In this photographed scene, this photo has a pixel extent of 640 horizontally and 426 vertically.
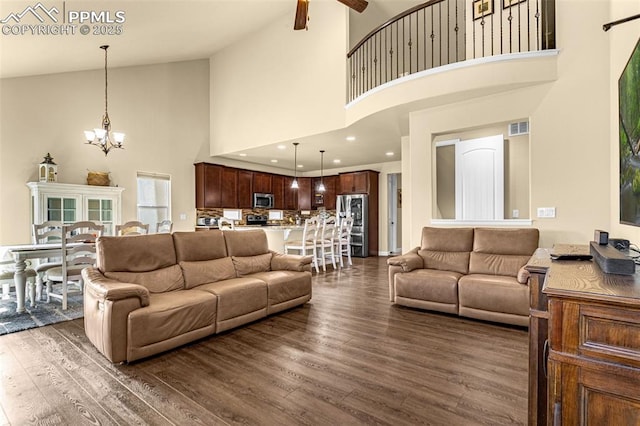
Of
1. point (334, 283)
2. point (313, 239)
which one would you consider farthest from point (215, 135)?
point (334, 283)

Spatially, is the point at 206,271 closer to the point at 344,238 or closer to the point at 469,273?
the point at 469,273

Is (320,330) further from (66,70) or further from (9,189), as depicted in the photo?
(66,70)

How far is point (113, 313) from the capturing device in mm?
2410

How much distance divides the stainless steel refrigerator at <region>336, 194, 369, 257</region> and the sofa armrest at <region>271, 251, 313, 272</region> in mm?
4620

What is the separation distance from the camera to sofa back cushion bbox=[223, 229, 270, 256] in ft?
13.1

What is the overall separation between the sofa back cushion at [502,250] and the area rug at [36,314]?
4.79 m

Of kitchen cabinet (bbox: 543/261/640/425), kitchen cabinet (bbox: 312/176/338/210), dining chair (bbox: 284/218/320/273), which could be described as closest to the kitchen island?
dining chair (bbox: 284/218/320/273)

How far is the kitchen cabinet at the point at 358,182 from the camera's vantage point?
8672 millimetres

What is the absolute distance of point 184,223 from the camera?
723cm

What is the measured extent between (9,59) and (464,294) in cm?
651

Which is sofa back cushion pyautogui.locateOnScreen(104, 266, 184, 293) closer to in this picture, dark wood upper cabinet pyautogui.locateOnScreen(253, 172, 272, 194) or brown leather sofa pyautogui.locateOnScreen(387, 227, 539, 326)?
brown leather sofa pyautogui.locateOnScreen(387, 227, 539, 326)

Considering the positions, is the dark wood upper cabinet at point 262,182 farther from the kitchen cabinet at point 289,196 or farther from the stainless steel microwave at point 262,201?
the kitchen cabinet at point 289,196

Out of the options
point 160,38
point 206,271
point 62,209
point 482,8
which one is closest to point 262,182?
point 160,38

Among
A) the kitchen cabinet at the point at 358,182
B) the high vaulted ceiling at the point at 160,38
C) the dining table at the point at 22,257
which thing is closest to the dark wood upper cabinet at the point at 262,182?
the high vaulted ceiling at the point at 160,38
